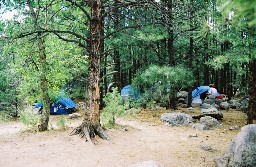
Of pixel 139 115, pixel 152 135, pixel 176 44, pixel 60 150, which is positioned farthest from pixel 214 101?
pixel 60 150

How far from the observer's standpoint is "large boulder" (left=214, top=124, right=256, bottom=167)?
619 cm

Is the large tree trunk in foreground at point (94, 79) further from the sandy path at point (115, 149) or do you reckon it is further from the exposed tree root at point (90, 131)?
the sandy path at point (115, 149)

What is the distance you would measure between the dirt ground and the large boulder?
0.74m

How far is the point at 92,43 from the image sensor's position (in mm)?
9969

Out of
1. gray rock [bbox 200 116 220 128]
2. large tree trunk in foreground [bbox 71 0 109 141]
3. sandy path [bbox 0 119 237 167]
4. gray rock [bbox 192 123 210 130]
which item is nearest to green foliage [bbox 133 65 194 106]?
gray rock [bbox 200 116 220 128]

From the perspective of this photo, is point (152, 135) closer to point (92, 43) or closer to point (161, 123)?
point (161, 123)

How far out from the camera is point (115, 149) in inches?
348

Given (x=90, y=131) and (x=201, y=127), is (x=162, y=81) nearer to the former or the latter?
(x=201, y=127)

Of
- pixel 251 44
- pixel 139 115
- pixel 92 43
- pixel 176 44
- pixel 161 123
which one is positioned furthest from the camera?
pixel 176 44

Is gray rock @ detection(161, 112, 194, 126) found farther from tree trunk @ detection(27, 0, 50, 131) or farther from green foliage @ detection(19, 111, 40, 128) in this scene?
green foliage @ detection(19, 111, 40, 128)

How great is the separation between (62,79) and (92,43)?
270 centimetres

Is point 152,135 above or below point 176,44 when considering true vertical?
below

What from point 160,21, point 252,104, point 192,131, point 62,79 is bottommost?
point 192,131

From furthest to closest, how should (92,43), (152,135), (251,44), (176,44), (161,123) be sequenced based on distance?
(176,44)
(161,123)
(152,135)
(92,43)
(251,44)
